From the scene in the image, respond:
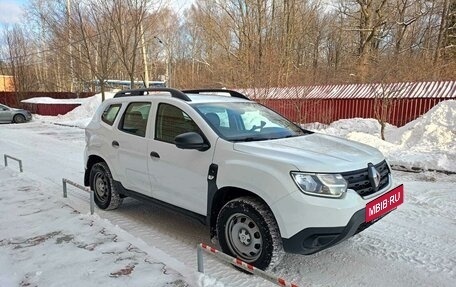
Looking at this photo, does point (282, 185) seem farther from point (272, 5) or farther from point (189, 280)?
point (272, 5)

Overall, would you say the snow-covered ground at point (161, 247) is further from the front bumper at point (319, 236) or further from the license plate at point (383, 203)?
the license plate at point (383, 203)

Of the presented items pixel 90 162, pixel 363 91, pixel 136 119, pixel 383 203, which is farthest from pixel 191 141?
pixel 363 91

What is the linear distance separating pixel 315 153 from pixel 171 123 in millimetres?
1731

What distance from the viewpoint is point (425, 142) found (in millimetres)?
9844

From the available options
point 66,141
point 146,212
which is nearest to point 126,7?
point 66,141

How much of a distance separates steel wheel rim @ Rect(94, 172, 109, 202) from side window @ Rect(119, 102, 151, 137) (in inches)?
35.9

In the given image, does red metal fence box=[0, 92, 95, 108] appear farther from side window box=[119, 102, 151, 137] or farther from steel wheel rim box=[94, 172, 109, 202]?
side window box=[119, 102, 151, 137]

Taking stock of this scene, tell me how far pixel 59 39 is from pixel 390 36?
72.9 ft

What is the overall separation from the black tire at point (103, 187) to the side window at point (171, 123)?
1344 mm

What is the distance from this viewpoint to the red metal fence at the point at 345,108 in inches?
526

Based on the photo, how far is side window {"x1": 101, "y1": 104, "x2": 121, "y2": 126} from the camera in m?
5.10

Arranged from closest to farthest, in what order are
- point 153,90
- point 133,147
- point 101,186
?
point 133,147 < point 153,90 < point 101,186

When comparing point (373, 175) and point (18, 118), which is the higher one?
point (373, 175)

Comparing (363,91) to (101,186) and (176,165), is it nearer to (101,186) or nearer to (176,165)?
(101,186)
